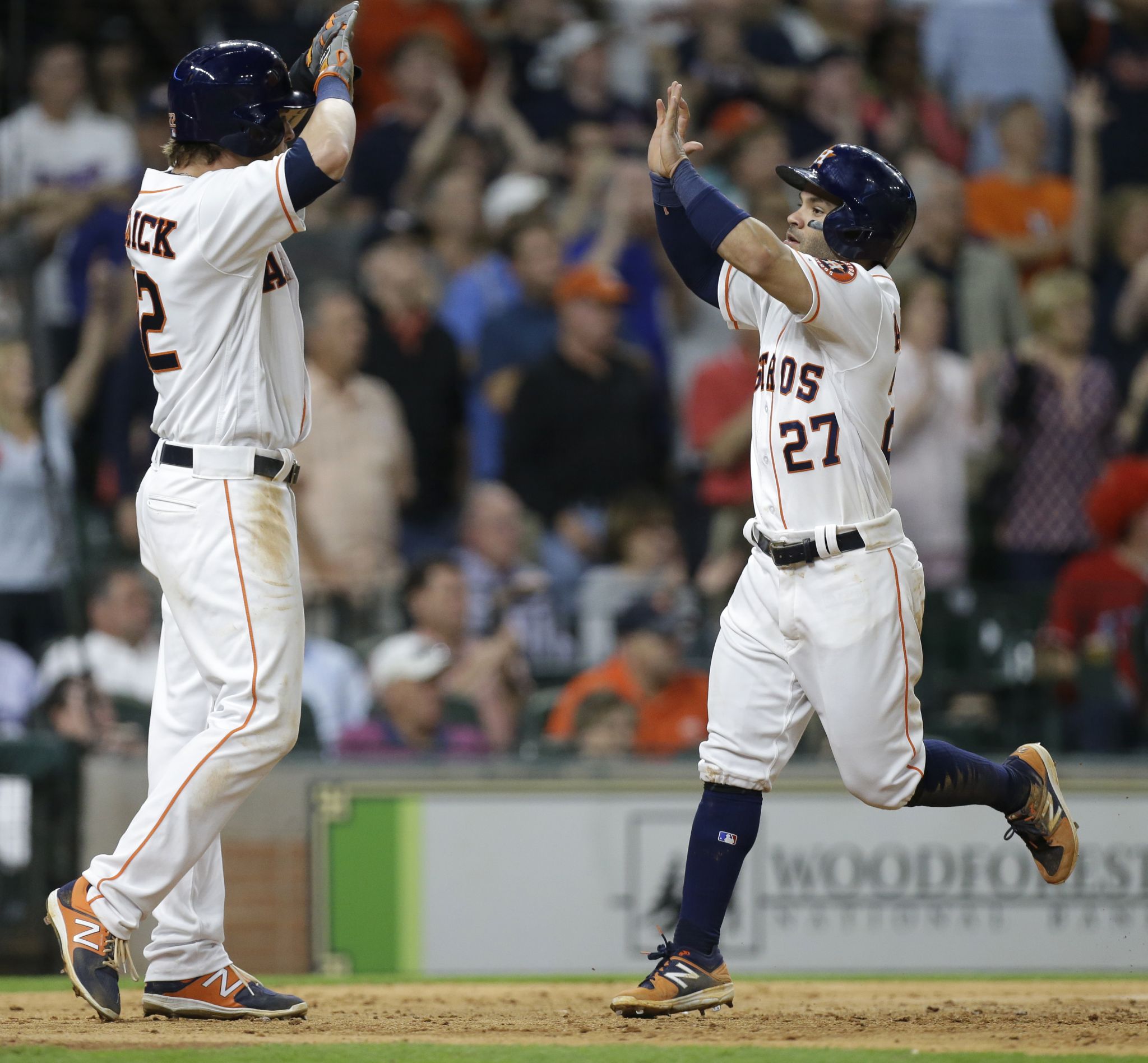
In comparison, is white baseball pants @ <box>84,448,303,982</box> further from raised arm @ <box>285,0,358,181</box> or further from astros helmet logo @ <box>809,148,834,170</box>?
astros helmet logo @ <box>809,148,834,170</box>

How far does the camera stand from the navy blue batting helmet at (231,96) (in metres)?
3.90

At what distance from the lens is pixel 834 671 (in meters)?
3.96

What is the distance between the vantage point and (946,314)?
28.5ft

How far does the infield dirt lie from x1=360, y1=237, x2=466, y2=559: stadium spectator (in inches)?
129

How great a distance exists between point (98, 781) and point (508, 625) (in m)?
1.78

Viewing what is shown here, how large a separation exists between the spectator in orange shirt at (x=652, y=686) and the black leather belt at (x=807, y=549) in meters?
2.89

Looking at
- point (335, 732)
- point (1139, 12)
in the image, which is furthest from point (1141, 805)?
point (1139, 12)

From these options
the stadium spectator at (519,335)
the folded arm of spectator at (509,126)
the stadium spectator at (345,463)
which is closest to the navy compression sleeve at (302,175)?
the stadium spectator at (345,463)

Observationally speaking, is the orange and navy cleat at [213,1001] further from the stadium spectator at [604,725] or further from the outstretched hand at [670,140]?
the stadium spectator at [604,725]

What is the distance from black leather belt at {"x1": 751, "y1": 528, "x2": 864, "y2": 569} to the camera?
13.1 ft

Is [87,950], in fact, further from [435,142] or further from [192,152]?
[435,142]

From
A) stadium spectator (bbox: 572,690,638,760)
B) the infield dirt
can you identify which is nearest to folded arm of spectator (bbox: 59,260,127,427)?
stadium spectator (bbox: 572,690,638,760)

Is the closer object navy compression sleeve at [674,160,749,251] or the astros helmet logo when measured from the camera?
navy compression sleeve at [674,160,749,251]

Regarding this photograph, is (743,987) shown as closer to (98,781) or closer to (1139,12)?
(98,781)
